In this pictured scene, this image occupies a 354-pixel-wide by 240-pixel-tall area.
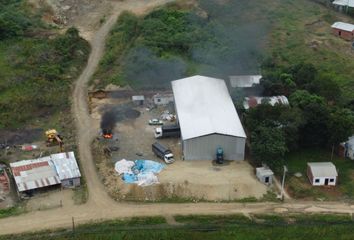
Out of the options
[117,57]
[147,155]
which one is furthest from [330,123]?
[117,57]

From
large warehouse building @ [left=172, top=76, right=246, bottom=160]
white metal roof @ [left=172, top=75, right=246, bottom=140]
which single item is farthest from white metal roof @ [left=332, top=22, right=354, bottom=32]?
large warehouse building @ [left=172, top=76, right=246, bottom=160]

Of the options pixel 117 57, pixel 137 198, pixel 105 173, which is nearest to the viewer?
pixel 137 198

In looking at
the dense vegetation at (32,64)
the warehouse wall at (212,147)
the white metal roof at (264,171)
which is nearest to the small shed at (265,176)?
the white metal roof at (264,171)

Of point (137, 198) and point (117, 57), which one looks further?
point (117, 57)

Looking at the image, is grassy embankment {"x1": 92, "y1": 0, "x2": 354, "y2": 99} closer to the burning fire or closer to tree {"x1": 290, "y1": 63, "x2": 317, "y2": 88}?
tree {"x1": 290, "y1": 63, "x2": 317, "y2": 88}

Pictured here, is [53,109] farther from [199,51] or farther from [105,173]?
[199,51]
